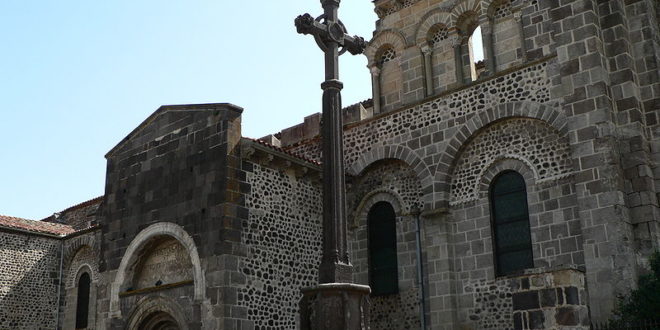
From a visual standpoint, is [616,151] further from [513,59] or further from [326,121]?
[326,121]

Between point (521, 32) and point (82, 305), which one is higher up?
point (521, 32)

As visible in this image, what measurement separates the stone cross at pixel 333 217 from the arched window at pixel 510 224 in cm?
630

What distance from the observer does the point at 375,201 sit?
1733cm

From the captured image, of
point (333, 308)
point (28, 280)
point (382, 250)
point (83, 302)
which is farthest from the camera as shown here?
point (83, 302)

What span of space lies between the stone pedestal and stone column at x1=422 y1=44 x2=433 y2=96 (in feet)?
31.5

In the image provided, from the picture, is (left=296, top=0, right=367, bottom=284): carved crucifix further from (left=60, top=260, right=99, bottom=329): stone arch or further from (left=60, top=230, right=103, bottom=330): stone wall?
(left=60, top=260, right=99, bottom=329): stone arch

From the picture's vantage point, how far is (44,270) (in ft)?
80.3

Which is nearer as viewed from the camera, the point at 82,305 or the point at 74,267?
the point at 82,305

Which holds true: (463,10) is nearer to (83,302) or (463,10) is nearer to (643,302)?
(643,302)

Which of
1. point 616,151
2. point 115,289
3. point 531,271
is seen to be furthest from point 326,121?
point 115,289

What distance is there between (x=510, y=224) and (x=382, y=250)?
3.44 metres

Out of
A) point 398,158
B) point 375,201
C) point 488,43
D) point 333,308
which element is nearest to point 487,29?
point 488,43

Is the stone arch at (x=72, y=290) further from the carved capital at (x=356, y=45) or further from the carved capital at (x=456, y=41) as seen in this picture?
the carved capital at (x=356, y=45)

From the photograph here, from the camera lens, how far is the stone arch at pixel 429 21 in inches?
684
